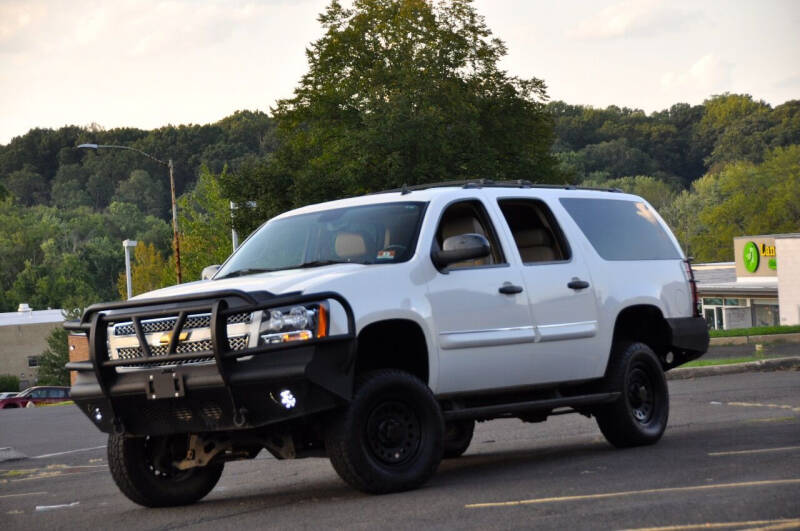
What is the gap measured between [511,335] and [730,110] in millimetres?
144307

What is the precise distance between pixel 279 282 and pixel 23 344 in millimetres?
88581

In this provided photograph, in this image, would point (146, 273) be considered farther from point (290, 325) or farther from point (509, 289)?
point (290, 325)

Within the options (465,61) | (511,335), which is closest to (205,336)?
(511,335)

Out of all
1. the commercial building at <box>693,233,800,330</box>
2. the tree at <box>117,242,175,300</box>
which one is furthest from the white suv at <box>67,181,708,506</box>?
the tree at <box>117,242,175,300</box>

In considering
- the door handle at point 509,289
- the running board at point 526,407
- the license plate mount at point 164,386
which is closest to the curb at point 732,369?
the running board at point 526,407

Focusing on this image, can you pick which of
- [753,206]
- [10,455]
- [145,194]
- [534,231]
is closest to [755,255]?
[753,206]

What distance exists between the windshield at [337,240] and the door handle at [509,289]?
84cm

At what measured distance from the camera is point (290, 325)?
808 centimetres

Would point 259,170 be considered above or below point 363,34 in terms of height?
below

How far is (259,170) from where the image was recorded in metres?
47.7

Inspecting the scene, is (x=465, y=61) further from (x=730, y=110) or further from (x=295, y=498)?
(x=730, y=110)

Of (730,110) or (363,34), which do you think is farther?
(730,110)

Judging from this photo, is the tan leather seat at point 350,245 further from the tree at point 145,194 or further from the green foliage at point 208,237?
the tree at point 145,194

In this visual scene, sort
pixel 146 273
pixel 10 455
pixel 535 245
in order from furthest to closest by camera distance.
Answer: pixel 146 273 < pixel 10 455 < pixel 535 245
